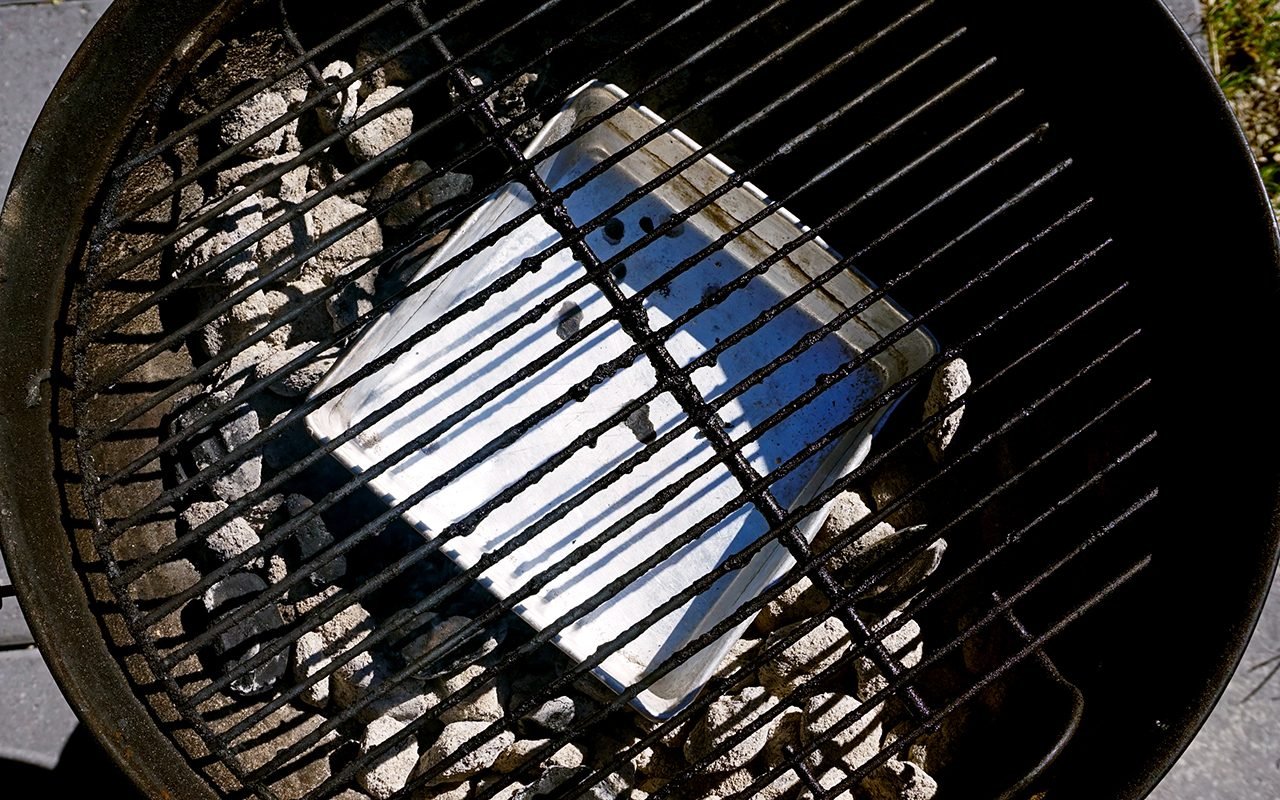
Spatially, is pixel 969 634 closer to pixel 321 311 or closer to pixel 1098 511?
pixel 1098 511

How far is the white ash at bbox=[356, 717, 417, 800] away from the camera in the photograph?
1.37 metres

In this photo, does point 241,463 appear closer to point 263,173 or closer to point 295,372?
point 295,372

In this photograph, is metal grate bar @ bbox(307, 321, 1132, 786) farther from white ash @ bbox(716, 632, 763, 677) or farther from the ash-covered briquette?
white ash @ bbox(716, 632, 763, 677)

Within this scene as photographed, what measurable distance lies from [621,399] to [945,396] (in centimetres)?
48

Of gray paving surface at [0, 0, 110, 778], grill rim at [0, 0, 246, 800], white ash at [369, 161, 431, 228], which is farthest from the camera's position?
gray paving surface at [0, 0, 110, 778]

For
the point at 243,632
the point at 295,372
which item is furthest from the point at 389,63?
the point at 243,632

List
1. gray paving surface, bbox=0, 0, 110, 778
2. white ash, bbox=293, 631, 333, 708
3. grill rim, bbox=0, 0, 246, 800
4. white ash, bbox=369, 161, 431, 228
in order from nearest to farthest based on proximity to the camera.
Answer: grill rim, bbox=0, 0, 246, 800 → white ash, bbox=293, 631, 333, 708 → white ash, bbox=369, 161, 431, 228 → gray paving surface, bbox=0, 0, 110, 778

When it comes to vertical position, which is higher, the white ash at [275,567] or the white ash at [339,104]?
the white ash at [339,104]

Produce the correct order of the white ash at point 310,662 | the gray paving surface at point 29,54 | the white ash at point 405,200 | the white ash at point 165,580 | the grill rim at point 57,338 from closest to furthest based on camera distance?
the grill rim at point 57,338, the white ash at point 165,580, the white ash at point 310,662, the white ash at point 405,200, the gray paving surface at point 29,54

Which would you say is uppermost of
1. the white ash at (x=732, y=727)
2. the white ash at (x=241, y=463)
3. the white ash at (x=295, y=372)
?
the white ash at (x=295, y=372)

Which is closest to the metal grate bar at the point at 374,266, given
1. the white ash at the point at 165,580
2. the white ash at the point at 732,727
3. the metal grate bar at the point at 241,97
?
the metal grate bar at the point at 241,97

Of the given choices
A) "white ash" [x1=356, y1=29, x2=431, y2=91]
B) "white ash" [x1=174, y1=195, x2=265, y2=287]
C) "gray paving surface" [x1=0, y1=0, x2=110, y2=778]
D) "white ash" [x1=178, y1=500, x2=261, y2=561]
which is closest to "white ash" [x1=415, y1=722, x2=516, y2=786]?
"white ash" [x1=178, y1=500, x2=261, y2=561]

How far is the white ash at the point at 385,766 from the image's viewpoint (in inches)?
54.0

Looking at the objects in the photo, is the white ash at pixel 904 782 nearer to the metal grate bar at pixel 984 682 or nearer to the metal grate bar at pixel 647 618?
the metal grate bar at pixel 984 682
